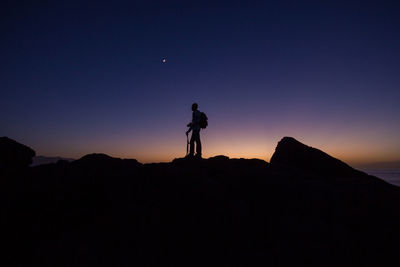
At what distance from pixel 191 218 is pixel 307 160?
8844 mm

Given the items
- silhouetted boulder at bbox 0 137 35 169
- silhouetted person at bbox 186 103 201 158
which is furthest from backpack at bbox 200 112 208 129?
silhouetted boulder at bbox 0 137 35 169

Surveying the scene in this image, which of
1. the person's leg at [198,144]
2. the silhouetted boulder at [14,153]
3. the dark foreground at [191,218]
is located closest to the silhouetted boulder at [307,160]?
the dark foreground at [191,218]

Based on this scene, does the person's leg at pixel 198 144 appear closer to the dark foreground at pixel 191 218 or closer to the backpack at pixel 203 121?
the backpack at pixel 203 121

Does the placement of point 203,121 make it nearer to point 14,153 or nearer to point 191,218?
point 191,218

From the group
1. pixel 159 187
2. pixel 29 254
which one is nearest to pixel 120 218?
pixel 159 187

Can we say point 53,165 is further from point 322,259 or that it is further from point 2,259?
point 322,259

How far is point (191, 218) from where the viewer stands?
20.4 ft

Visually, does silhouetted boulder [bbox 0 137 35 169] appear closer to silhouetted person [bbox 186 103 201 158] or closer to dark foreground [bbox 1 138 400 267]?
dark foreground [bbox 1 138 400 267]

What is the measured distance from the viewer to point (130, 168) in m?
8.93

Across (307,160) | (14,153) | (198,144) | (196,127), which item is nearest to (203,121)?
(196,127)

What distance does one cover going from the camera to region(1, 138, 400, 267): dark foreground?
521 cm

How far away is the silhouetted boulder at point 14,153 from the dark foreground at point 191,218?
4388mm

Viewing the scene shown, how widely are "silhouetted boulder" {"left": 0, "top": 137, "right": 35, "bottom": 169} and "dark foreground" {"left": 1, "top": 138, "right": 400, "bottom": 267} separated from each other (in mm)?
4388

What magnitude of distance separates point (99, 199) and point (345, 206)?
25.3ft
